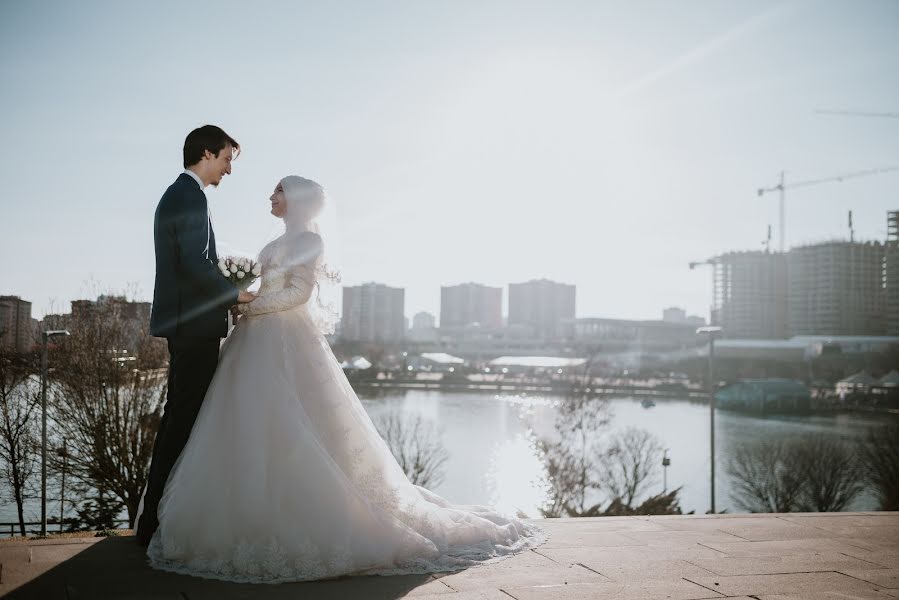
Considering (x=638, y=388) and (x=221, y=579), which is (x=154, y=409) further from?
(x=638, y=388)

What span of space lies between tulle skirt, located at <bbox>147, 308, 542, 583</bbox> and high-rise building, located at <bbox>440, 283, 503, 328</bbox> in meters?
153

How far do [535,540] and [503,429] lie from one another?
47094 millimetres

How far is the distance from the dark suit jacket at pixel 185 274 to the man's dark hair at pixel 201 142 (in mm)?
144

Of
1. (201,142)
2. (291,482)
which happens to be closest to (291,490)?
(291,482)

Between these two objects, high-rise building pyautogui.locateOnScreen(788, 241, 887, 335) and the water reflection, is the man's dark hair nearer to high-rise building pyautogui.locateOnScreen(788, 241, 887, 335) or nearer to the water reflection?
the water reflection

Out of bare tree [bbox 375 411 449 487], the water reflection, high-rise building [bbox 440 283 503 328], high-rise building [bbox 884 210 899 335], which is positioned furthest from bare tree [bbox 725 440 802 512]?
high-rise building [bbox 440 283 503 328]

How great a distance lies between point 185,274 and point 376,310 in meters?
129

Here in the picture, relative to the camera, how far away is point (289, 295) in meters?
3.41

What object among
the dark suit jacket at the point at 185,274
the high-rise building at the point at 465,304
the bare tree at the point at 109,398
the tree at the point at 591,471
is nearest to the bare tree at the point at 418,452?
the tree at the point at 591,471

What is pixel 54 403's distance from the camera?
21.6 metres

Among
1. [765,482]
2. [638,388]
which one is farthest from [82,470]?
[638,388]

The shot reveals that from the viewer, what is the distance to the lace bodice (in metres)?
3.41

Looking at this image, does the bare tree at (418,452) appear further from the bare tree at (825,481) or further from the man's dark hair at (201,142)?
the man's dark hair at (201,142)

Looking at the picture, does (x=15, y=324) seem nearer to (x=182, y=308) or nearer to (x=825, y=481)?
(x=182, y=308)
